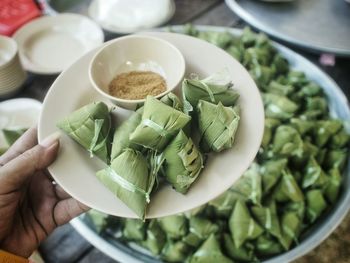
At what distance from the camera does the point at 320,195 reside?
3.02 feet

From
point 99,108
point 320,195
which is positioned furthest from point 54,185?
point 320,195

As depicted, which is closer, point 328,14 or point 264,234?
point 264,234

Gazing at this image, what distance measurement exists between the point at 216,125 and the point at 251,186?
0.36m

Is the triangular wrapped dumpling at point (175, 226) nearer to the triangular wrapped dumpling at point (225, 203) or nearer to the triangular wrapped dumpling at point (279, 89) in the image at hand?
the triangular wrapped dumpling at point (225, 203)

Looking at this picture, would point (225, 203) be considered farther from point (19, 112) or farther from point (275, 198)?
point (19, 112)

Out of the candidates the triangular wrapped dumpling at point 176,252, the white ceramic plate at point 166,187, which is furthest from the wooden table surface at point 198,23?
the white ceramic plate at point 166,187

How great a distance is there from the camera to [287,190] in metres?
0.93

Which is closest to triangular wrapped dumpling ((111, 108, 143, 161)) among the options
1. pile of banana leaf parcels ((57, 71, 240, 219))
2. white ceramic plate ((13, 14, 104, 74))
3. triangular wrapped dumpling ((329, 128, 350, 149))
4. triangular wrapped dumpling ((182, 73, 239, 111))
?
pile of banana leaf parcels ((57, 71, 240, 219))

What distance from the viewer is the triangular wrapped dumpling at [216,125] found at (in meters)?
0.63

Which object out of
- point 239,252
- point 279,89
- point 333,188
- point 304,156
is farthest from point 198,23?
point 239,252

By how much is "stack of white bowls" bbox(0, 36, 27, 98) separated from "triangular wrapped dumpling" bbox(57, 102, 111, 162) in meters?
0.68

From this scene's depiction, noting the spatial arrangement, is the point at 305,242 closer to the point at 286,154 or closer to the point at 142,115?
the point at 286,154

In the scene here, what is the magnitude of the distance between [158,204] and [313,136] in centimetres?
64

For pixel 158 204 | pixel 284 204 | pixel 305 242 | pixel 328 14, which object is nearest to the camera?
pixel 158 204
